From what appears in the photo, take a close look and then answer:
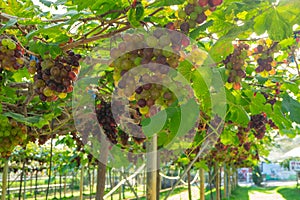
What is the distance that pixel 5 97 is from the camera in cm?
199

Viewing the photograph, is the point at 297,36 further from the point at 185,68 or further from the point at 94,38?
the point at 94,38

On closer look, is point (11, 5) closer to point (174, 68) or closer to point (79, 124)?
point (174, 68)

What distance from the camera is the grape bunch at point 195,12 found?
1.05m

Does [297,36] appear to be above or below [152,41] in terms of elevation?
above

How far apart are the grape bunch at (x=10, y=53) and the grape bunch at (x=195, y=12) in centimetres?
76

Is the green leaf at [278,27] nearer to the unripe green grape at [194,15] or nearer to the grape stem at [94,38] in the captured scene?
the unripe green grape at [194,15]

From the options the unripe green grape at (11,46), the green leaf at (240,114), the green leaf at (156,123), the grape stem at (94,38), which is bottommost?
the green leaf at (156,123)

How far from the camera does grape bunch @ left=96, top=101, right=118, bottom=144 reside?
239cm

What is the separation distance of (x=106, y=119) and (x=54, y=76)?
1.04 metres

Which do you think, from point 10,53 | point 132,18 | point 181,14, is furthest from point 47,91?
point 181,14

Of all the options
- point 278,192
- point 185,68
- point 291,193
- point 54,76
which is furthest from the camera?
point 278,192

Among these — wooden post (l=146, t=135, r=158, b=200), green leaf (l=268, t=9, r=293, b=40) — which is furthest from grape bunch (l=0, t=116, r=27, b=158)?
green leaf (l=268, t=9, r=293, b=40)

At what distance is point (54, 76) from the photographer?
4.56 ft

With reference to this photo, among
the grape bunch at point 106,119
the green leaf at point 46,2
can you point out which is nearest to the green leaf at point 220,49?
the green leaf at point 46,2
